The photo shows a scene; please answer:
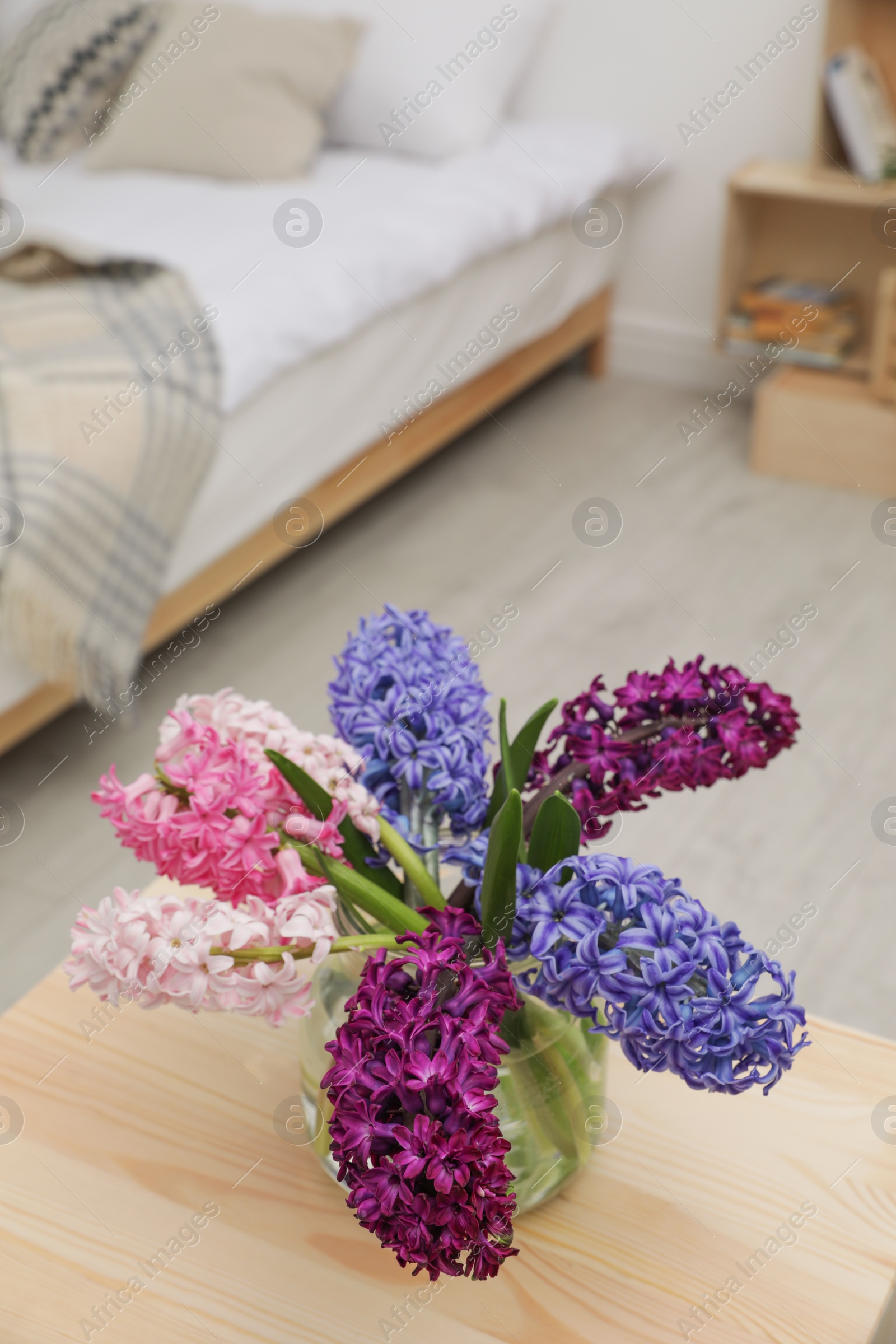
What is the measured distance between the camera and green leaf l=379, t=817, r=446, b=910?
2.33 ft

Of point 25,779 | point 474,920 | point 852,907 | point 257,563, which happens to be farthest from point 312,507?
point 474,920

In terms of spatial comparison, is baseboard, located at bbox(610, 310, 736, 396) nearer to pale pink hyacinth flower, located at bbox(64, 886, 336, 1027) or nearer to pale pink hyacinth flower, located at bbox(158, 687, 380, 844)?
pale pink hyacinth flower, located at bbox(158, 687, 380, 844)

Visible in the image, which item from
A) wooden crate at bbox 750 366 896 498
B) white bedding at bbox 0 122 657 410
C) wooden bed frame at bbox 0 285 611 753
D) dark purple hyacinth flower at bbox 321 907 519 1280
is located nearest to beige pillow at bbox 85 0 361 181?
white bedding at bbox 0 122 657 410

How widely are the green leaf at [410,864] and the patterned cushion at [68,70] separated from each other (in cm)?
244

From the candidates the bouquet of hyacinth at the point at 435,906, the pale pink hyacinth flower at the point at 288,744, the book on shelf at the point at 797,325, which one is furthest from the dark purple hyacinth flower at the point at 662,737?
the book on shelf at the point at 797,325

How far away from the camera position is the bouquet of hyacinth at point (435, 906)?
21.1 inches

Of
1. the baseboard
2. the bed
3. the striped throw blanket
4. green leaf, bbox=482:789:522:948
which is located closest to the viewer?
green leaf, bbox=482:789:522:948

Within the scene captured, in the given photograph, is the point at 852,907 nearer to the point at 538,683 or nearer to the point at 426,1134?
the point at 538,683

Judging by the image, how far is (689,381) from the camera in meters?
3.07

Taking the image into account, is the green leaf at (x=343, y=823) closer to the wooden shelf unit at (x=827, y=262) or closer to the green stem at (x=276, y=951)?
the green stem at (x=276, y=951)

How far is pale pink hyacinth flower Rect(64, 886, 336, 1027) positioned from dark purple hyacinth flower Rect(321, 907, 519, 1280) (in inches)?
2.0

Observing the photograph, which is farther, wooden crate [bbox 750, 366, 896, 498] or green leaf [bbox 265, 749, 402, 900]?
wooden crate [bbox 750, 366, 896, 498]

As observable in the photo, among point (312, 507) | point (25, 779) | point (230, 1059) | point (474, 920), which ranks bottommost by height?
point (25, 779)

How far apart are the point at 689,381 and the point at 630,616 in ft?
3.61
